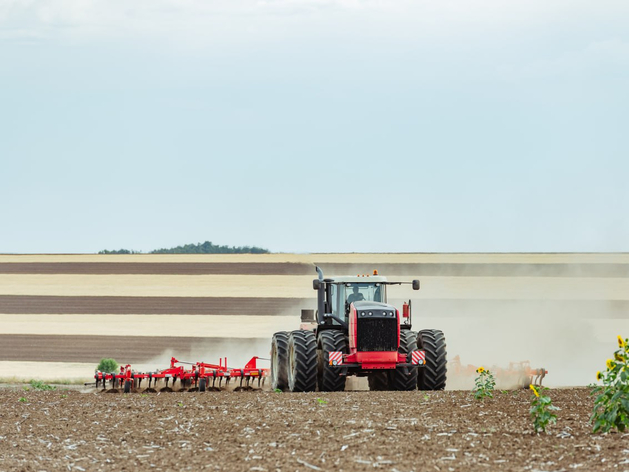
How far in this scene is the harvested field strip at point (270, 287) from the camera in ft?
179

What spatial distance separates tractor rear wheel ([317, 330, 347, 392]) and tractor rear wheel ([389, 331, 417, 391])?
1.34m

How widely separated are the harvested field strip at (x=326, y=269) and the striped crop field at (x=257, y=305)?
0.50 ft

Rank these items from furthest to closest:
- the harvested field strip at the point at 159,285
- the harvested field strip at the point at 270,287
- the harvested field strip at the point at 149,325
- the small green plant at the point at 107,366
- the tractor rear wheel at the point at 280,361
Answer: the harvested field strip at the point at 159,285
the harvested field strip at the point at 270,287
the harvested field strip at the point at 149,325
the small green plant at the point at 107,366
the tractor rear wheel at the point at 280,361

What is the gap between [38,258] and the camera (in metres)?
76.2

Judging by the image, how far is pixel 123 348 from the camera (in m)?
45.9

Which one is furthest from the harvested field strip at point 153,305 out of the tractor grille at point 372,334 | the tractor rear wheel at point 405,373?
the tractor grille at point 372,334

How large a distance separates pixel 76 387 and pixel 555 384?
1608 centimetres

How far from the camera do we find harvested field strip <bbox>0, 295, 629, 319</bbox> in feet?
153

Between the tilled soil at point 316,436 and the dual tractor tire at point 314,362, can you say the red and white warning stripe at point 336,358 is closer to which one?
the dual tractor tire at point 314,362

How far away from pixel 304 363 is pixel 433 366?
9.86 feet

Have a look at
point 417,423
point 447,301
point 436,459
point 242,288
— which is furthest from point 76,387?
point 242,288

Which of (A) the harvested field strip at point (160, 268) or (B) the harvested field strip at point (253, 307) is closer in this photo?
(B) the harvested field strip at point (253, 307)

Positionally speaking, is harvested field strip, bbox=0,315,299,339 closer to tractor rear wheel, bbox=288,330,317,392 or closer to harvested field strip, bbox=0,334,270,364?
harvested field strip, bbox=0,334,270,364

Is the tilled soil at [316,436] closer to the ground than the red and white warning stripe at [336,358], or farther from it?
closer to the ground
